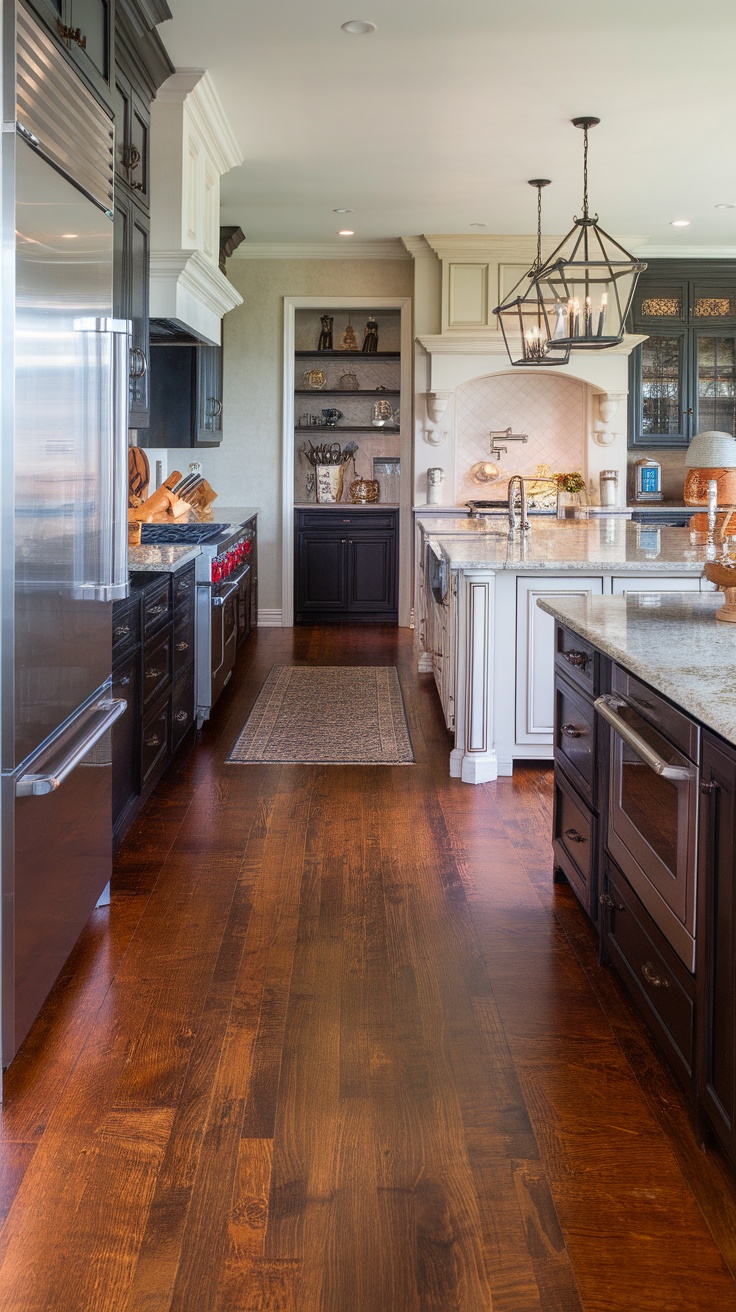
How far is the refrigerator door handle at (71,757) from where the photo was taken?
2.18 meters

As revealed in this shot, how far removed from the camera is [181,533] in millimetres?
5570

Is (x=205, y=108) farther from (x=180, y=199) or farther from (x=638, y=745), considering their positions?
(x=638, y=745)

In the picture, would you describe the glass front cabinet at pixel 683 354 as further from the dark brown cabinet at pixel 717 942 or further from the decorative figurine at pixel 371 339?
the dark brown cabinet at pixel 717 942

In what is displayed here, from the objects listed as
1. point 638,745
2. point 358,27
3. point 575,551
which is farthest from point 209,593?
point 638,745

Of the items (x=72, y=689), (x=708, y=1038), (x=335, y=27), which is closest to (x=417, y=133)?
(x=335, y=27)

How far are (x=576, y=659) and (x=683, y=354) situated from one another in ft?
21.7

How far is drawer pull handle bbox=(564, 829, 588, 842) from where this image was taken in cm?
297

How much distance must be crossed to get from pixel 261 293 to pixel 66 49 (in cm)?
638

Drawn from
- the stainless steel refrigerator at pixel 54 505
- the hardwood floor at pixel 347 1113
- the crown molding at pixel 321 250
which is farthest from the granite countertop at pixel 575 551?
the crown molding at pixel 321 250

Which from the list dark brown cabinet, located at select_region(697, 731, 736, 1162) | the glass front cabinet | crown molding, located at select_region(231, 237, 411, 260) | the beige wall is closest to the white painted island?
dark brown cabinet, located at select_region(697, 731, 736, 1162)

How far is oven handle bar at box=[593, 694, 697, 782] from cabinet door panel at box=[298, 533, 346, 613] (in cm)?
649

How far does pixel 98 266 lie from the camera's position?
2.72 metres

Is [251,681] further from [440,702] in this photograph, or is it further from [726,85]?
[726,85]

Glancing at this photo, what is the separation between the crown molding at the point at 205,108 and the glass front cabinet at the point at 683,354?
3888 mm
